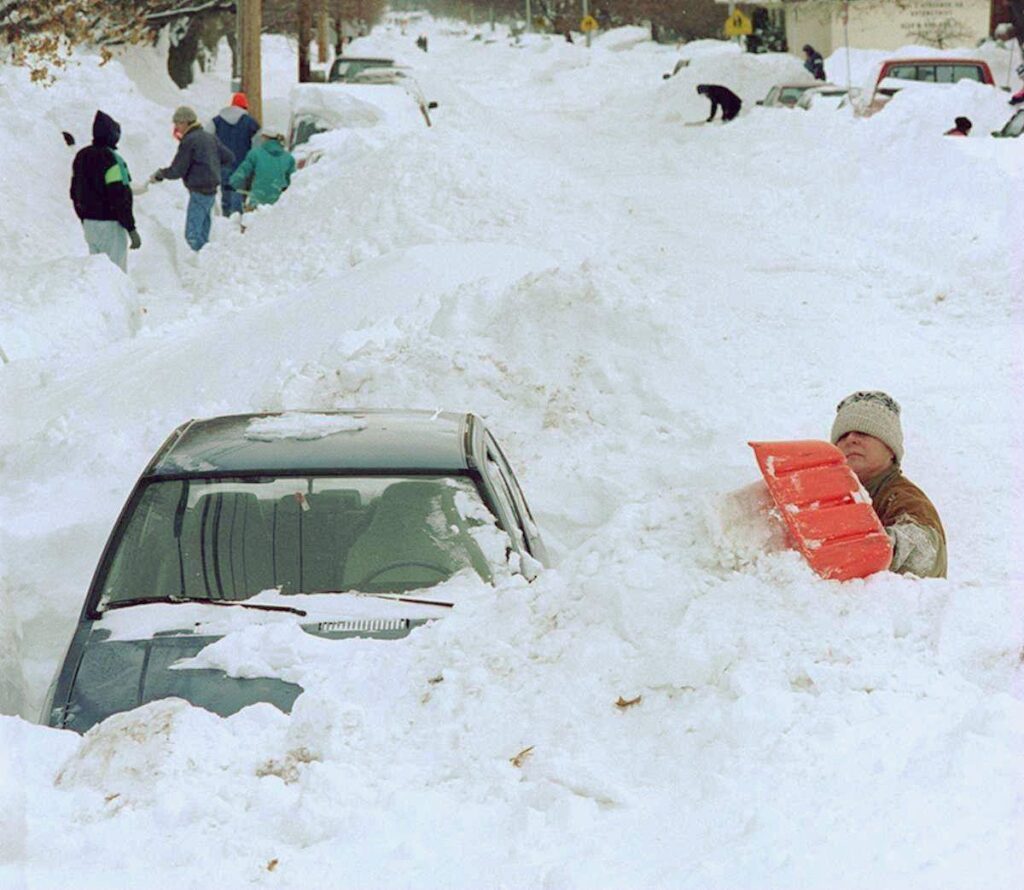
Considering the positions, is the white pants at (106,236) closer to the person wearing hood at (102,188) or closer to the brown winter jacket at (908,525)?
the person wearing hood at (102,188)

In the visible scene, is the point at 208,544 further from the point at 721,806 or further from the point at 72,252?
the point at 72,252

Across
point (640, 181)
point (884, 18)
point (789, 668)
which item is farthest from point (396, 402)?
point (884, 18)

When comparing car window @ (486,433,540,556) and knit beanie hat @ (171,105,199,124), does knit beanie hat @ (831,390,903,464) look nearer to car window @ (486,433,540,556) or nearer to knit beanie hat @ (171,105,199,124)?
car window @ (486,433,540,556)

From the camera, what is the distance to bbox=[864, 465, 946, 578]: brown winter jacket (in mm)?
4980

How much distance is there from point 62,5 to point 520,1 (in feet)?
251

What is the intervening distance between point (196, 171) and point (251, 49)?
19.2 feet

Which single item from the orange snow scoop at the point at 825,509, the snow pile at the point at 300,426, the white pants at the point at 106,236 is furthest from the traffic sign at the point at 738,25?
the orange snow scoop at the point at 825,509

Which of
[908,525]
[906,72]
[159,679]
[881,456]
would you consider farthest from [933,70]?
[159,679]

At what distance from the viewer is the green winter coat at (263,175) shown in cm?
1750

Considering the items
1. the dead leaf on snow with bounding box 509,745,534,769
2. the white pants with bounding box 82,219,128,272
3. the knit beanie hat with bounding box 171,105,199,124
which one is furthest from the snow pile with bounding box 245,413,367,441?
the knit beanie hat with bounding box 171,105,199,124

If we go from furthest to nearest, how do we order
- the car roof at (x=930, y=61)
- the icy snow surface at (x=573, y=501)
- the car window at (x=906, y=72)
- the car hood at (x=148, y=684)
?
the car window at (x=906, y=72), the car roof at (x=930, y=61), the car hood at (x=148, y=684), the icy snow surface at (x=573, y=501)

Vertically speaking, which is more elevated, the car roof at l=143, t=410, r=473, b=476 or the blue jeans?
the car roof at l=143, t=410, r=473, b=476

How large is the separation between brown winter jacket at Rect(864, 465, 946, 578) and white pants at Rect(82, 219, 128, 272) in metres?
10.9

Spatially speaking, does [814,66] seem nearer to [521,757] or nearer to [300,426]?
[300,426]
